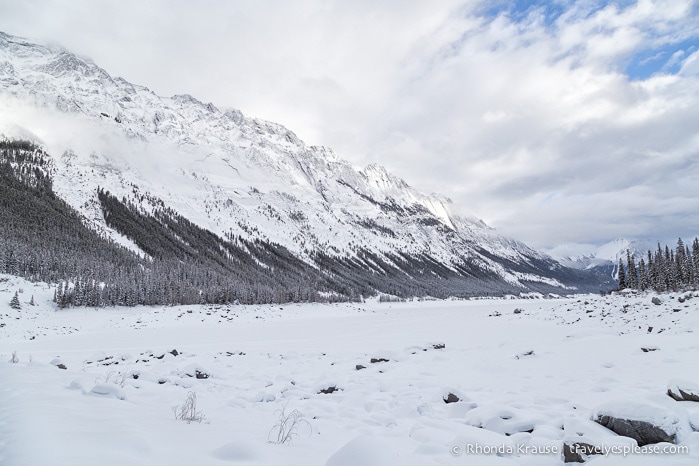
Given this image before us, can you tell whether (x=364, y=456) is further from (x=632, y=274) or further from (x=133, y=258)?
(x=133, y=258)

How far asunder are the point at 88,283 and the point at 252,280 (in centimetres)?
7374

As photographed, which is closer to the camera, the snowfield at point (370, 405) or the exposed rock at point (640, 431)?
the snowfield at point (370, 405)

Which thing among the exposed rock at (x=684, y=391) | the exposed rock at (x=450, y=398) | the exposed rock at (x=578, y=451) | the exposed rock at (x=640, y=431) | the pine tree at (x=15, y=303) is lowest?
the pine tree at (x=15, y=303)

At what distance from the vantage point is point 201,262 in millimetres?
135750

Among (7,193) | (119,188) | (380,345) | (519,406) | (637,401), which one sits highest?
(119,188)

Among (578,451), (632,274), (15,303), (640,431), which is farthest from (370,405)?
(632,274)

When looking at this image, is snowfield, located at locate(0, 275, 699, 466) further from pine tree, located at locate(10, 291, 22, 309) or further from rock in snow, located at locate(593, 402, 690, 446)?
pine tree, located at locate(10, 291, 22, 309)

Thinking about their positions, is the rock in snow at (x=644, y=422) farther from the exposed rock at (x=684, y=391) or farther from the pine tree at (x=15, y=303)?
the pine tree at (x=15, y=303)

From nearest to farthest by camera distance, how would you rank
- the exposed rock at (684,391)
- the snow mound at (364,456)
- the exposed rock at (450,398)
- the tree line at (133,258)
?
1. the snow mound at (364,456)
2. the exposed rock at (684,391)
3. the exposed rock at (450,398)
4. the tree line at (133,258)

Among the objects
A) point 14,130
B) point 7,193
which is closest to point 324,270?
point 7,193

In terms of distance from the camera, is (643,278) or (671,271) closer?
(671,271)

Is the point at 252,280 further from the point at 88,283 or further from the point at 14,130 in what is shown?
the point at 14,130

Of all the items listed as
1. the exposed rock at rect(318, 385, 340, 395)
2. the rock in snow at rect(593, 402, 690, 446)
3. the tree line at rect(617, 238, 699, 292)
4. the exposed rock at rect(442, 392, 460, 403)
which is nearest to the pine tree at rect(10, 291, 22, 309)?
the exposed rock at rect(318, 385, 340, 395)

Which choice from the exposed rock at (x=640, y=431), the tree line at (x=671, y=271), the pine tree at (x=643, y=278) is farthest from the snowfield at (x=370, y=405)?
the pine tree at (x=643, y=278)
